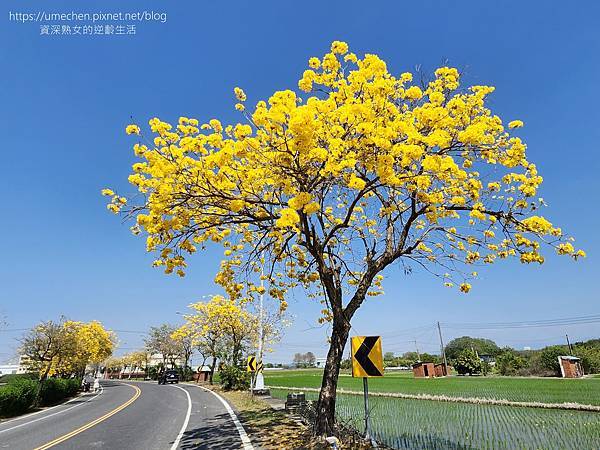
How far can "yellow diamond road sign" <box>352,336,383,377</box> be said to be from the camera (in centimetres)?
679

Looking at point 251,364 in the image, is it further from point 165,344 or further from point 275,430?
point 165,344

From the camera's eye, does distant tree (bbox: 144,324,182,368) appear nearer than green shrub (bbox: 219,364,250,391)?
No

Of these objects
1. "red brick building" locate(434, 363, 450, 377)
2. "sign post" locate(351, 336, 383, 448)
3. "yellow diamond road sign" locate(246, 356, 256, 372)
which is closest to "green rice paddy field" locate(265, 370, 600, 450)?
"sign post" locate(351, 336, 383, 448)

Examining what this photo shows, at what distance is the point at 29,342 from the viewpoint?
22406mm

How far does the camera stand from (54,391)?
79.0 feet

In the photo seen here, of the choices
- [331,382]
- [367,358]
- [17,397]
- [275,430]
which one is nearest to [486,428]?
[331,382]

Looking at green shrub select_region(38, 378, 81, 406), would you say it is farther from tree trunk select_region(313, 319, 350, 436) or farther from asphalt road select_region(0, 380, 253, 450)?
tree trunk select_region(313, 319, 350, 436)

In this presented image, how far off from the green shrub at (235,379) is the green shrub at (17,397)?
10672 millimetres

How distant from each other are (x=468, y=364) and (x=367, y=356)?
3854 cm

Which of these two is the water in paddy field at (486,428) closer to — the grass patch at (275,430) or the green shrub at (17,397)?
the grass patch at (275,430)

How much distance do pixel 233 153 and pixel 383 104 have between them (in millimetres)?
2487

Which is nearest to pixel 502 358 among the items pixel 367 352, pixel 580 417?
pixel 580 417

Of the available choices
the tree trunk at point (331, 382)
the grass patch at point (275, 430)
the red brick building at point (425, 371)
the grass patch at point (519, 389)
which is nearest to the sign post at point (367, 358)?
the tree trunk at point (331, 382)

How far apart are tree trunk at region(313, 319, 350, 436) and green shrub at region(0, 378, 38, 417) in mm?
16736
